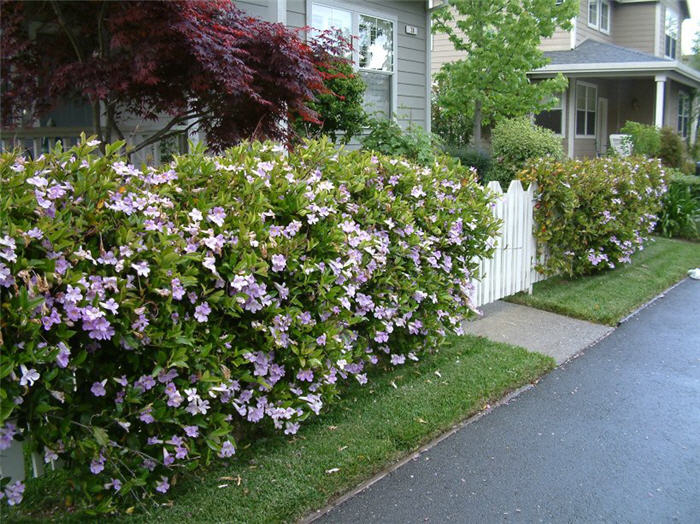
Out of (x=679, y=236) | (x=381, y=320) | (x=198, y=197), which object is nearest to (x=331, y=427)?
(x=381, y=320)

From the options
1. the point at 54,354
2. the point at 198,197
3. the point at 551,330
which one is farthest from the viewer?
the point at 551,330

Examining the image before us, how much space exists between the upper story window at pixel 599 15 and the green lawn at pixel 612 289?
16126 millimetres

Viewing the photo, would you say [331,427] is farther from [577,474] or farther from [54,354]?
[54,354]

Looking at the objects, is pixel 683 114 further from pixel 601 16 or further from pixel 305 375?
pixel 305 375

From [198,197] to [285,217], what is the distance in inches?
23.1

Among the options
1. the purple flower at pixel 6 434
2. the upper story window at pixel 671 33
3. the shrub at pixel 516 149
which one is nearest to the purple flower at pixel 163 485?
the purple flower at pixel 6 434

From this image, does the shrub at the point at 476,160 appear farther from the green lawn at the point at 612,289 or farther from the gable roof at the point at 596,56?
the gable roof at the point at 596,56

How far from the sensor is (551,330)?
6.61 m

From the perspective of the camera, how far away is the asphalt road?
3424 millimetres

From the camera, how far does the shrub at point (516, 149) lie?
39.5ft

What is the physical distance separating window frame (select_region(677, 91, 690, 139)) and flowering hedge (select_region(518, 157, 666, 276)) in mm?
20727

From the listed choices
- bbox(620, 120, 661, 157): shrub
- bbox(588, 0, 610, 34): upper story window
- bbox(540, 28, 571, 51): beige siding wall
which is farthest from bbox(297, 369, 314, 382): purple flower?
bbox(588, 0, 610, 34): upper story window

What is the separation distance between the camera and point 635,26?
26.4 metres

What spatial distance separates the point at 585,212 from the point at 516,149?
400 cm
